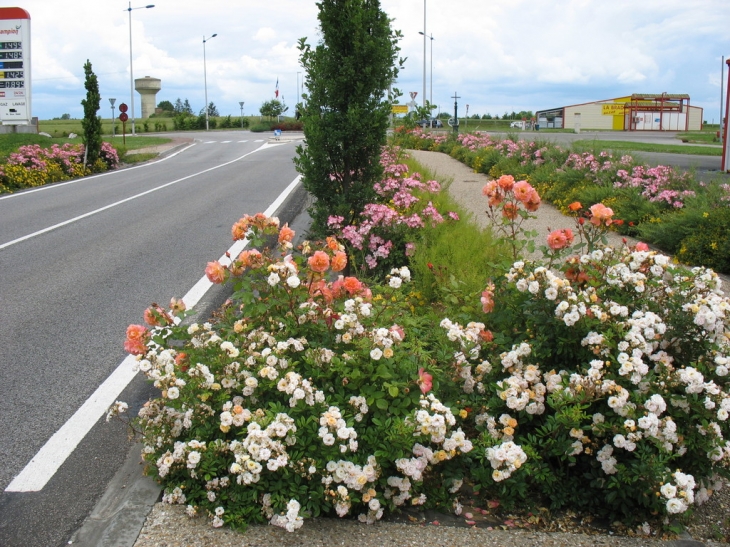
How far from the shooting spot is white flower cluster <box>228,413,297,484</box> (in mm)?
2885

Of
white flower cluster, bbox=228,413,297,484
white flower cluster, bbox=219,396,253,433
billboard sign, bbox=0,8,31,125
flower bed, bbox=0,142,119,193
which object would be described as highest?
billboard sign, bbox=0,8,31,125

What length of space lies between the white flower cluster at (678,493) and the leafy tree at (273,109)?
71.4 meters

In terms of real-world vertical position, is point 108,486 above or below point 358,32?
below

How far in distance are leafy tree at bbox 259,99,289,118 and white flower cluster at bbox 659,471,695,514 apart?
234 feet

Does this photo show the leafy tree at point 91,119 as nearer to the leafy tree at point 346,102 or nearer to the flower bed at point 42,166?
the flower bed at point 42,166

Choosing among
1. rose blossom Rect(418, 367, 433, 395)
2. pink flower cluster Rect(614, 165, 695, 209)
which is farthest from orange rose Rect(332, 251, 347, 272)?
pink flower cluster Rect(614, 165, 695, 209)

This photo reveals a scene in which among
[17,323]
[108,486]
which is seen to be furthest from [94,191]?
[108,486]

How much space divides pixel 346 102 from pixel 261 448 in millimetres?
5005

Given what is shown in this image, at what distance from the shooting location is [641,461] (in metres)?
2.98

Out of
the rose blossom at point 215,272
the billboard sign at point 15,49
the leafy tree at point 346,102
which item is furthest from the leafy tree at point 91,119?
the rose blossom at point 215,272

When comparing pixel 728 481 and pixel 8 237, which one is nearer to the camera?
pixel 728 481

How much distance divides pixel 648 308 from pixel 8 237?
8992 mm

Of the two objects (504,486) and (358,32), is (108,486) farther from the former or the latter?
(358,32)

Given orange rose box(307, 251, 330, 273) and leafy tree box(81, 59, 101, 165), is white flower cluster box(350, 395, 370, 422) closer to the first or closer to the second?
orange rose box(307, 251, 330, 273)
